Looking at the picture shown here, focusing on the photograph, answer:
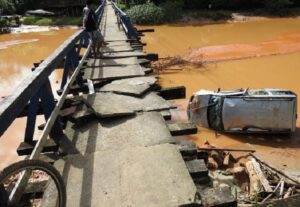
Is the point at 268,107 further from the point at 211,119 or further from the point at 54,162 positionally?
the point at 54,162

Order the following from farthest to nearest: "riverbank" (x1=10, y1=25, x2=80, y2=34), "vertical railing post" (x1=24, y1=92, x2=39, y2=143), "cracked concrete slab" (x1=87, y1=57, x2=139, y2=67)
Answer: "riverbank" (x1=10, y1=25, x2=80, y2=34) < "cracked concrete slab" (x1=87, y1=57, x2=139, y2=67) < "vertical railing post" (x1=24, y1=92, x2=39, y2=143)

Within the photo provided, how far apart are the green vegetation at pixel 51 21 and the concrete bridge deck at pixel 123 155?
33388mm

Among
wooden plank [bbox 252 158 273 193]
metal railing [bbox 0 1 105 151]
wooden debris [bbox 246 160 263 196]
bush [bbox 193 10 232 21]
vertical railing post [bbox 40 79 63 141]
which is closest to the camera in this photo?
metal railing [bbox 0 1 105 151]

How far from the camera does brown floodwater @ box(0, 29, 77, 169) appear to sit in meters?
11.5

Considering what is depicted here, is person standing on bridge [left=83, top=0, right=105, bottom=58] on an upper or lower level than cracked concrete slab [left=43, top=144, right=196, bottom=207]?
upper

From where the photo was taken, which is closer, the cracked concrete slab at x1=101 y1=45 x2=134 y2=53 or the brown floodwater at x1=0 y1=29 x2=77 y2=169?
the cracked concrete slab at x1=101 y1=45 x2=134 y2=53

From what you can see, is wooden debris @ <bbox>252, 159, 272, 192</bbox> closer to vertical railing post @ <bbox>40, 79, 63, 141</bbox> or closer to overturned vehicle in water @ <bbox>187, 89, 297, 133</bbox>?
overturned vehicle in water @ <bbox>187, 89, 297, 133</bbox>

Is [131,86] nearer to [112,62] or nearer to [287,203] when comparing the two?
[112,62]

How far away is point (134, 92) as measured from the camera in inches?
248

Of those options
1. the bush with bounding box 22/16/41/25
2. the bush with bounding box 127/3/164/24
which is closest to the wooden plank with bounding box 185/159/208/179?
the bush with bounding box 127/3/164/24

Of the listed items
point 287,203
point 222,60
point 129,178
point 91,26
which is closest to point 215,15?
point 222,60

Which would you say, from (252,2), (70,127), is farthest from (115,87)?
(252,2)

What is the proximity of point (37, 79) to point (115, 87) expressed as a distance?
2.82 meters

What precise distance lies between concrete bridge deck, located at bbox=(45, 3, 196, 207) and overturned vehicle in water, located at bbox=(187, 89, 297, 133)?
14.4 feet
